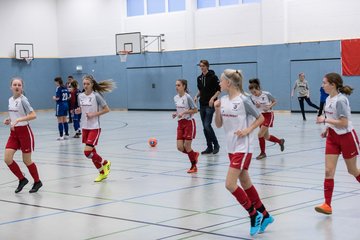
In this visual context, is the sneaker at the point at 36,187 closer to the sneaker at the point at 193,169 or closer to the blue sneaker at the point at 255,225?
the sneaker at the point at 193,169

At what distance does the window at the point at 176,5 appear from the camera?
1329 inches

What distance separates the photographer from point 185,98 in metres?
11.7

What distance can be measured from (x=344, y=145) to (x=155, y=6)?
28345 mm

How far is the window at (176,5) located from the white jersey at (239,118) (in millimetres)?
27490

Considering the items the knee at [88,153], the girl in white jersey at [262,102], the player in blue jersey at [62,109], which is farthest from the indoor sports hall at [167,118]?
the girl in white jersey at [262,102]

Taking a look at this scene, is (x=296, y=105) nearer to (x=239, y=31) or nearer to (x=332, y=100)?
(x=239, y=31)

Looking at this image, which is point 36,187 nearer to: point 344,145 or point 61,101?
point 344,145

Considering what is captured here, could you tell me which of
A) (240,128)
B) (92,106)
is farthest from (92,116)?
(240,128)

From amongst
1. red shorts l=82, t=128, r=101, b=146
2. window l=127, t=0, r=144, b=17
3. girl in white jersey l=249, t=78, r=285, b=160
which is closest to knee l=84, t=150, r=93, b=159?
red shorts l=82, t=128, r=101, b=146

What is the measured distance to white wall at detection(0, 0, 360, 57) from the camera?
1124 inches

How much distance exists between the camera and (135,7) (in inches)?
1417

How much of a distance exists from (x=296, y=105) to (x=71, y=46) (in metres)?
16.3

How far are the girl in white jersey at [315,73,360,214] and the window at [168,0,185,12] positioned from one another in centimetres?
2675

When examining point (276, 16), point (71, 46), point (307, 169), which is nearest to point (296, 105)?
point (276, 16)
